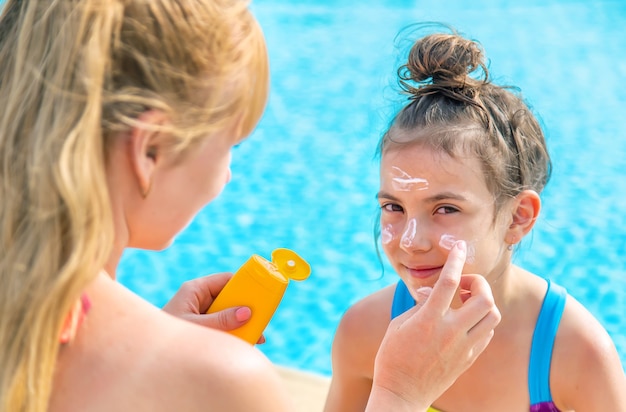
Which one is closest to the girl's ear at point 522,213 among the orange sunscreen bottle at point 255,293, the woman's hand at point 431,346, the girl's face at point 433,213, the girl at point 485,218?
the girl at point 485,218

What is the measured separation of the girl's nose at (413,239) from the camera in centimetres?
215

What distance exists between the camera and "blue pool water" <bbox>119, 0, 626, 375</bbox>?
5129 millimetres

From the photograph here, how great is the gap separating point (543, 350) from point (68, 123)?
5.79 feet

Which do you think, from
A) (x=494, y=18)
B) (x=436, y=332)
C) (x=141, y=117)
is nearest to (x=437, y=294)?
(x=436, y=332)

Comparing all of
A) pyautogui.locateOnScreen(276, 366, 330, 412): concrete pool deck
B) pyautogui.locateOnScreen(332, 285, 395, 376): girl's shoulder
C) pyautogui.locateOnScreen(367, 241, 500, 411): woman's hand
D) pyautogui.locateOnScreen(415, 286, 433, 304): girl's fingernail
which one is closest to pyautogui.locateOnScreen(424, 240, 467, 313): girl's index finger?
pyautogui.locateOnScreen(367, 241, 500, 411): woman's hand

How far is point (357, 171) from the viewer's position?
6453 millimetres

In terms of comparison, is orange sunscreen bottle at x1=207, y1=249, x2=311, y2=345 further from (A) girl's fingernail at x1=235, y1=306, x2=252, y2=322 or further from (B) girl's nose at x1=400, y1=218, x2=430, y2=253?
(B) girl's nose at x1=400, y1=218, x2=430, y2=253

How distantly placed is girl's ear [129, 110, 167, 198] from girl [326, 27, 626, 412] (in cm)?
108

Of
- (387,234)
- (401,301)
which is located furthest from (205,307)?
(401,301)

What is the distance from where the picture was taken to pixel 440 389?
1719 millimetres

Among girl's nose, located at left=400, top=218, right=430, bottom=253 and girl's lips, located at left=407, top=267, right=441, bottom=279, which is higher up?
girl's nose, located at left=400, top=218, right=430, bottom=253

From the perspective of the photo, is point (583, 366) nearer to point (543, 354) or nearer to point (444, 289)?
point (543, 354)

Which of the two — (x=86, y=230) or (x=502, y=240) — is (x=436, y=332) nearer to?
(x=502, y=240)

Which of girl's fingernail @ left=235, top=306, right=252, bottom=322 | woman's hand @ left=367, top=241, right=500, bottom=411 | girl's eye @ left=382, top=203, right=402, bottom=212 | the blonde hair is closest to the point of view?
the blonde hair
